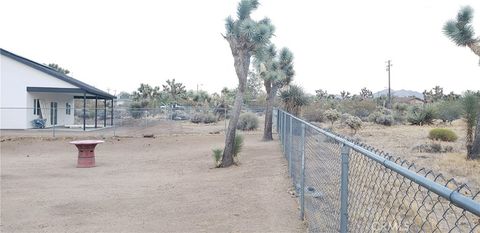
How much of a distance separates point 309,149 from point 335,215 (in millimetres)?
2064

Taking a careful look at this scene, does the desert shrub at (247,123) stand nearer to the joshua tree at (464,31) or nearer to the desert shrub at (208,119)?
the desert shrub at (208,119)

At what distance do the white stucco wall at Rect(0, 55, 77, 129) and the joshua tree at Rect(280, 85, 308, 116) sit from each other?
15.6m

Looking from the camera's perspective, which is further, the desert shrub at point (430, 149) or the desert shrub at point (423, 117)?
the desert shrub at point (423, 117)

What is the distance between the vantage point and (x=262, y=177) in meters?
12.7

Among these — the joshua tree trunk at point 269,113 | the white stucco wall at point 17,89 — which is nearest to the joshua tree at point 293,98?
the joshua tree trunk at point 269,113

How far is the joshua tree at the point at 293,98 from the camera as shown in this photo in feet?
100.0

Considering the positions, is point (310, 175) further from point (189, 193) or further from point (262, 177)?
point (262, 177)

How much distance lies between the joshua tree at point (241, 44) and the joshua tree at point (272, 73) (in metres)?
6.77

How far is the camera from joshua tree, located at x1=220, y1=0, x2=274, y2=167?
638 inches

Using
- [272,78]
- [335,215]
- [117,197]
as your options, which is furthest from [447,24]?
[335,215]

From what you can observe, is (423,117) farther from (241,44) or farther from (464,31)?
(241,44)

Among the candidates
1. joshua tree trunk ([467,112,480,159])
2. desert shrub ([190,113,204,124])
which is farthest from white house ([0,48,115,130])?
Answer: joshua tree trunk ([467,112,480,159])

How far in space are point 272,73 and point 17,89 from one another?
57.4 ft

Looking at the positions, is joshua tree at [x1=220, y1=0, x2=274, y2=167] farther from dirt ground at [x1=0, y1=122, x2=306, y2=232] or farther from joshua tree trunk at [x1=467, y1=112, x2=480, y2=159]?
joshua tree trunk at [x1=467, y1=112, x2=480, y2=159]
